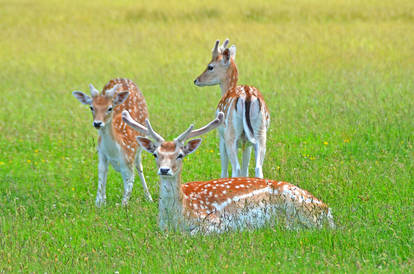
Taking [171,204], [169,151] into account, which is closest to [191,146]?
[169,151]

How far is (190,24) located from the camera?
848 inches

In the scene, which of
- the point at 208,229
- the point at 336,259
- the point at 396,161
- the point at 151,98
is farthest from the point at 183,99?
the point at 336,259

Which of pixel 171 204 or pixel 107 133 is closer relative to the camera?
pixel 171 204

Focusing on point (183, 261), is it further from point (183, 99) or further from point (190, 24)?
point (190, 24)

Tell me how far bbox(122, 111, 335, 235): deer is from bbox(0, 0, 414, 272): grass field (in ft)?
0.76

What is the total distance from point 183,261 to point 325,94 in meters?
7.88

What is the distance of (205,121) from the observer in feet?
37.8

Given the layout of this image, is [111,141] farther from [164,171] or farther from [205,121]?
[205,121]

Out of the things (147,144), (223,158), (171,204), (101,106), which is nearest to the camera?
(171,204)

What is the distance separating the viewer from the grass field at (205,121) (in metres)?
5.87

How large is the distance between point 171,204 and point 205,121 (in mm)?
5241

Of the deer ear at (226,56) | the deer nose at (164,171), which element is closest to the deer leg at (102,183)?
the deer nose at (164,171)

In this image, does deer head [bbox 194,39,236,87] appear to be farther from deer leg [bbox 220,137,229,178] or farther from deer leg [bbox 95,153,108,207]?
deer leg [bbox 95,153,108,207]

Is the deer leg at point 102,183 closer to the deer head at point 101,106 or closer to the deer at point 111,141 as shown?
the deer at point 111,141
